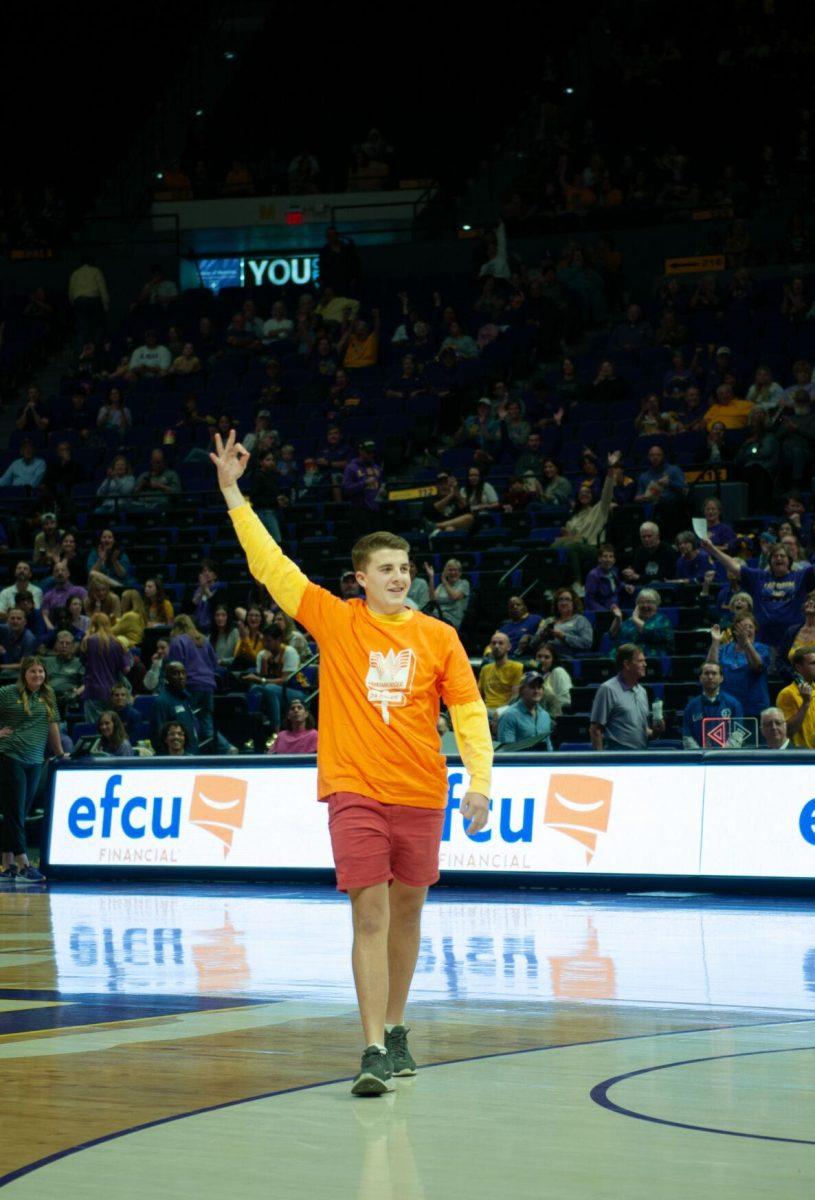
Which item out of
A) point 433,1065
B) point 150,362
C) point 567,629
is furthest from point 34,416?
point 433,1065

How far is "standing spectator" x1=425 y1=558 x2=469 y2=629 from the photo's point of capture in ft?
66.5

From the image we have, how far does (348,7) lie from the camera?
3572cm

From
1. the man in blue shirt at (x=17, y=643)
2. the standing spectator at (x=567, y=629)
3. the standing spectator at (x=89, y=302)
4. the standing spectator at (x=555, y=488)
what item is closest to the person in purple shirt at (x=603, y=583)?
Result: the standing spectator at (x=567, y=629)

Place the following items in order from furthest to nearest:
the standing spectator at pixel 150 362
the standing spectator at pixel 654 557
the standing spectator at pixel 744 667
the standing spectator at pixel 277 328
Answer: the standing spectator at pixel 277 328
the standing spectator at pixel 150 362
the standing spectator at pixel 654 557
the standing spectator at pixel 744 667

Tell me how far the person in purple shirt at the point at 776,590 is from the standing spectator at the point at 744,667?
85cm

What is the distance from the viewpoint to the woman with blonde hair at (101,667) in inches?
778

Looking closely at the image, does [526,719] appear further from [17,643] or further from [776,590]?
[17,643]

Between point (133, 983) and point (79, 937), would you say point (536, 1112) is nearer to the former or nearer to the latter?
point (133, 983)

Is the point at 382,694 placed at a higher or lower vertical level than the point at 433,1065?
higher

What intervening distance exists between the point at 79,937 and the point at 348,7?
27.3 m

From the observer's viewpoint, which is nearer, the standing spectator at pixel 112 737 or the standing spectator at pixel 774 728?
the standing spectator at pixel 774 728

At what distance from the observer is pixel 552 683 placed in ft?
58.5

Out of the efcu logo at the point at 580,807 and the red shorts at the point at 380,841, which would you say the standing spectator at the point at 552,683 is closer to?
the efcu logo at the point at 580,807

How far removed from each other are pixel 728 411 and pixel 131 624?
746cm
